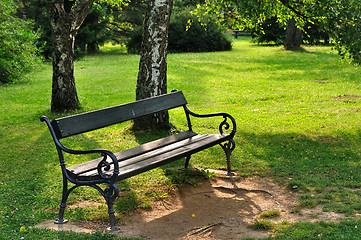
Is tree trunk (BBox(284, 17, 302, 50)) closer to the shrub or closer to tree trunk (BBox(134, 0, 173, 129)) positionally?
the shrub

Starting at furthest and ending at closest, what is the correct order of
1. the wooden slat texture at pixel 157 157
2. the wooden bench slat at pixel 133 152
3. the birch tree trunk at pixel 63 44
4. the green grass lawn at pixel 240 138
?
the birch tree trunk at pixel 63 44, the green grass lawn at pixel 240 138, the wooden bench slat at pixel 133 152, the wooden slat texture at pixel 157 157

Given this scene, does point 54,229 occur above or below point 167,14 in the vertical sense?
below

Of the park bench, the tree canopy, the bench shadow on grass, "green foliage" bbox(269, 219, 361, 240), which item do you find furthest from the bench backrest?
the tree canopy

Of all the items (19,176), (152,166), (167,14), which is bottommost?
(19,176)

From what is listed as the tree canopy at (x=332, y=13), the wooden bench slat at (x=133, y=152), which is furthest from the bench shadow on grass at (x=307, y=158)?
the tree canopy at (x=332, y=13)

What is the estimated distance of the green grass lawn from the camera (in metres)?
5.18

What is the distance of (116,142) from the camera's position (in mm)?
7953

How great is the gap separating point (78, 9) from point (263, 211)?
6756 mm

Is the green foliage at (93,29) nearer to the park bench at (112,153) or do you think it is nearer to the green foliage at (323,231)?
the park bench at (112,153)

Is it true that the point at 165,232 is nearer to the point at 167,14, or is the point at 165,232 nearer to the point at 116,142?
the point at 116,142

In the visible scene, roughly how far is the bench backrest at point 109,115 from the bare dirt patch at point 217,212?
40.8 inches

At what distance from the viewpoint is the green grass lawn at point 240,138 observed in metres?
5.18

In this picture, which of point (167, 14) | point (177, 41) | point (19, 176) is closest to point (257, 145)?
point (167, 14)

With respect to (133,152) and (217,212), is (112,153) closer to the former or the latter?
(133,152)
